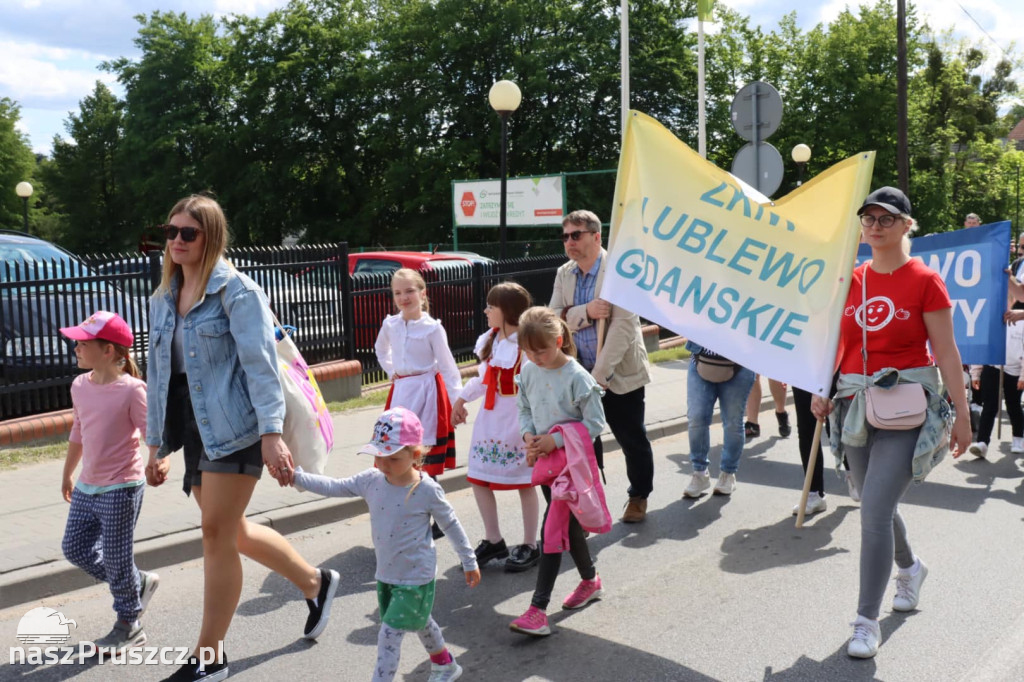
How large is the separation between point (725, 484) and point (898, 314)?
3071mm

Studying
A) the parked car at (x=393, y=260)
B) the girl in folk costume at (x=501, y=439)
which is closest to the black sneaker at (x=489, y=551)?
the girl in folk costume at (x=501, y=439)

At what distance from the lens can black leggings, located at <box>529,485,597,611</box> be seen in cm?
440

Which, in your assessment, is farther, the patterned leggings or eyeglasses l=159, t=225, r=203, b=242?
the patterned leggings

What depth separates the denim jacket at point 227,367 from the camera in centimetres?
367

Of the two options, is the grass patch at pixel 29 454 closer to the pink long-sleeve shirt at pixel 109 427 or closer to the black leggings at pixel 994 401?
the pink long-sleeve shirt at pixel 109 427

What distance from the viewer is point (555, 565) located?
445 centimetres

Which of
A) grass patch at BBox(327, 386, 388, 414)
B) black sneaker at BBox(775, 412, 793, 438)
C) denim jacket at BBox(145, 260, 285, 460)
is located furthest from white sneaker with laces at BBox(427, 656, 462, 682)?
grass patch at BBox(327, 386, 388, 414)

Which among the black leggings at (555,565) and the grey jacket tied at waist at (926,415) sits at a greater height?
the grey jacket tied at waist at (926,415)

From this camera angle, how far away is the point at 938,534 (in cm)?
586

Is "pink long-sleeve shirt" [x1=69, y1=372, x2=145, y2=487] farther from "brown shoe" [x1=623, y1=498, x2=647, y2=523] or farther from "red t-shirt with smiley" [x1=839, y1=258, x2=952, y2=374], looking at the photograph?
"red t-shirt with smiley" [x1=839, y1=258, x2=952, y2=374]

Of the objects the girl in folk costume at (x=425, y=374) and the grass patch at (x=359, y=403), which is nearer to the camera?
the girl in folk costume at (x=425, y=374)

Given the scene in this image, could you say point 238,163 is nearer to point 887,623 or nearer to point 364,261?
point 364,261

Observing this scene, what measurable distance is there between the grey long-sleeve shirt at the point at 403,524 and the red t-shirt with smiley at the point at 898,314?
1.94 m

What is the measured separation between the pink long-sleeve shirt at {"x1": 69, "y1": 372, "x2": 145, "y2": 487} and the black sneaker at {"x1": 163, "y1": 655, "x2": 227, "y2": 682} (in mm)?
931
